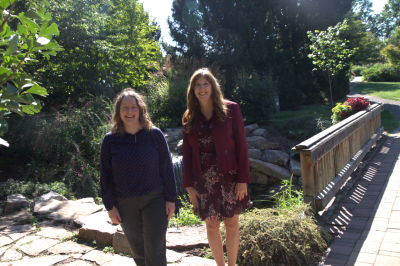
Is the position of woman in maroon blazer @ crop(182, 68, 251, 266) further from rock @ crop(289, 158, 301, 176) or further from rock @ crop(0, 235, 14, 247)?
rock @ crop(289, 158, 301, 176)

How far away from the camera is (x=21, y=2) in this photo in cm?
617

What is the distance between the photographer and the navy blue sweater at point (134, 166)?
1944 millimetres

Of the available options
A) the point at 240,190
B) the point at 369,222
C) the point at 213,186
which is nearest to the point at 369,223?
the point at 369,222

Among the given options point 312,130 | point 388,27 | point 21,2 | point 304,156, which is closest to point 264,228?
point 304,156

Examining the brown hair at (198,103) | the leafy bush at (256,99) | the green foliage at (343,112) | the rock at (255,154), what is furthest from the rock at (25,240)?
the leafy bush at (256,99)

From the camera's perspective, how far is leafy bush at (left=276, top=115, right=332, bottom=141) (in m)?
7.96

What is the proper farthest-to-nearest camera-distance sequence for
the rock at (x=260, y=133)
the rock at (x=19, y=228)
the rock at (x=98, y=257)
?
1. the rock at (x=260, y=133)
2. the rock at (x=19, y=228)
3. the rock at (x=98, y=257)

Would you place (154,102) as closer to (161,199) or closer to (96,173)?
(96,173)

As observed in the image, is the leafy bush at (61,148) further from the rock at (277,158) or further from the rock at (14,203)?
the rock at (277,158)

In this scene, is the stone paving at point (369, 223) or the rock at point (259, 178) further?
the rock at point (259, 178)

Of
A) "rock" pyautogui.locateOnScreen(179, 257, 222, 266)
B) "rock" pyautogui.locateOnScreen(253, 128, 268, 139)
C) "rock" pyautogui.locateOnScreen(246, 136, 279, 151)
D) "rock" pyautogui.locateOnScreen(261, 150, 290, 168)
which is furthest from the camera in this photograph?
"rock" pyautogui.locateOnScreen(253, 128, 268, 139)

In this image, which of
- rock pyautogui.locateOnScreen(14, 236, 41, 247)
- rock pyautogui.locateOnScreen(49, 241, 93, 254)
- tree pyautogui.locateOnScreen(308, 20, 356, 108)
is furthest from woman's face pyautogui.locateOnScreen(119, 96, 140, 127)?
tree pyautogui.locateOnScreen(308, 20, 356, 108)

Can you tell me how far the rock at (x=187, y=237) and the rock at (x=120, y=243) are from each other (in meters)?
0.41

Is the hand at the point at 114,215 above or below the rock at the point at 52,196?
above
